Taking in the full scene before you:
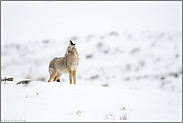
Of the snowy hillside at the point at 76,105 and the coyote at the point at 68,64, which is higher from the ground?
the coyote at the point at 68,64

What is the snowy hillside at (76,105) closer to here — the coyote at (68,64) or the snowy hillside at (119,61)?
the coyote at (68,64)

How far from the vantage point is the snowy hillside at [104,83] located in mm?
3887

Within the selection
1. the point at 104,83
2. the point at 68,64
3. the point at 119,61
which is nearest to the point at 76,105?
the point at 68,64

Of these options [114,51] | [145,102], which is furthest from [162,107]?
[114,51]

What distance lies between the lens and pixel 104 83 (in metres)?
13.2

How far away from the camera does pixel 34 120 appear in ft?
10.9

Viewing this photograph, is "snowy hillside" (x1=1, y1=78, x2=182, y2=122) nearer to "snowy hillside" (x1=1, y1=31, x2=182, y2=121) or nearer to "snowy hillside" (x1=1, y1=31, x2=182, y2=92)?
"snowy hillside" (x1=1, y1=31, x2=182, y2=121)

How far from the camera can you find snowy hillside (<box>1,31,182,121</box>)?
389 cm

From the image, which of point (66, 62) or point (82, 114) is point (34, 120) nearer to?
point (82, 114)

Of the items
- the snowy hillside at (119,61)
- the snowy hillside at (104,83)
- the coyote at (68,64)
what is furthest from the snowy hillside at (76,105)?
the snowy hillside at (119,61)

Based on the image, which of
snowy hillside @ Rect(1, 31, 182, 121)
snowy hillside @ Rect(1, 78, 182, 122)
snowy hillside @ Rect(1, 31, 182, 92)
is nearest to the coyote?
snowy hillside @ Rect(1, 31, 182, 121)

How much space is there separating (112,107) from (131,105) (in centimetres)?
56

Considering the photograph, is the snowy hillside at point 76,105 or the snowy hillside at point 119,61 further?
the snowy hillside at point 119,61

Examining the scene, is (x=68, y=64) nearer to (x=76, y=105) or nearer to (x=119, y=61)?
(x=76, y=105)
